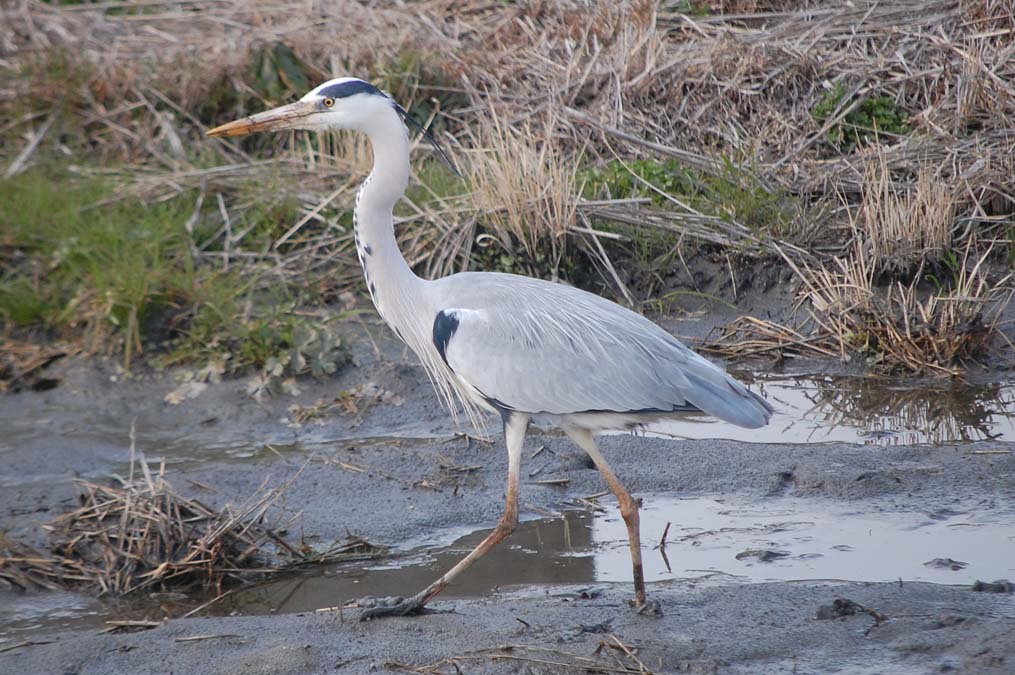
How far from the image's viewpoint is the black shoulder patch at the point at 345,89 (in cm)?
484

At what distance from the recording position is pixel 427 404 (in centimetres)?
662

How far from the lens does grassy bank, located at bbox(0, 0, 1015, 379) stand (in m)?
7.06

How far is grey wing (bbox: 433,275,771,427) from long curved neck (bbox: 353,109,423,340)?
0.24 m

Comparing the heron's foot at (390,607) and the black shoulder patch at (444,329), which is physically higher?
the black shoulder patch at (444,329)

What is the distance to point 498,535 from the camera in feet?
15.0

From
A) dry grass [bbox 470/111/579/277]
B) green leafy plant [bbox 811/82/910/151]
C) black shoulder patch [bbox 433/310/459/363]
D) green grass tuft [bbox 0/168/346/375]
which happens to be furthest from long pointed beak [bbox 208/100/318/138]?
green leafy plant [bbox 811/82/910/151]

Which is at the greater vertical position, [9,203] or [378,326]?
[9,203]

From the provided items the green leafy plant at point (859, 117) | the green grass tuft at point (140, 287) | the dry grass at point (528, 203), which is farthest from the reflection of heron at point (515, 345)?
the green leafy plant at point (859, 117)

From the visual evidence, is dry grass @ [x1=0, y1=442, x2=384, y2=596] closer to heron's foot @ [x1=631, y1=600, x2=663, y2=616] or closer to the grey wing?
the grey wing

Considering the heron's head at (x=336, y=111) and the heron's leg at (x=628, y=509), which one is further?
the heron's head at (x=336, y=111)

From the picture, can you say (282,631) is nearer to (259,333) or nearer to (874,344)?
(259,333)

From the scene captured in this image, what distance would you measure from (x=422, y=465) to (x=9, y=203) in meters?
3.96

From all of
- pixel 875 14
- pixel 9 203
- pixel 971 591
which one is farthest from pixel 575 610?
pixel 875 14

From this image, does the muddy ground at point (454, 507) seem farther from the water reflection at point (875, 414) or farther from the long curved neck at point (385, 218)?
the long curved neck at point (385, 218)
